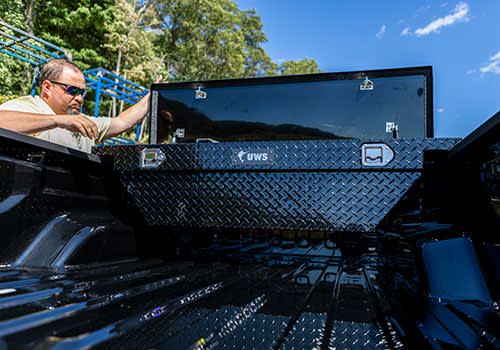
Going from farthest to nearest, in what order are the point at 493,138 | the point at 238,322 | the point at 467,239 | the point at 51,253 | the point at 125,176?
the point at 125,176
the point at 51,253
the point at 467,239
the point at 493,138
the point at 238,322

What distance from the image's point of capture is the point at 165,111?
224 centimetres

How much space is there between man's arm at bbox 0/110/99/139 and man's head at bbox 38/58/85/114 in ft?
1.78

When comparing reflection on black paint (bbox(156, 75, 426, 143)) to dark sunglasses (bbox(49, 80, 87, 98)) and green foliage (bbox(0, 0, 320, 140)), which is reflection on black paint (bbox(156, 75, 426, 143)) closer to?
dark sunglasses (bbox(49, 80, 87, 98))

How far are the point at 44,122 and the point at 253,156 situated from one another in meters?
1.18

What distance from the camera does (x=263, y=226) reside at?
5.66 feet

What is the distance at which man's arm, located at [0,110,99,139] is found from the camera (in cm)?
188

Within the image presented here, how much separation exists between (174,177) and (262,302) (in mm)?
853

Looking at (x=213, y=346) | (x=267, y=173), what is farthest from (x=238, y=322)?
(x=267, y=173)

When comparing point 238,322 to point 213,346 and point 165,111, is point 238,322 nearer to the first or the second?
point 213,346

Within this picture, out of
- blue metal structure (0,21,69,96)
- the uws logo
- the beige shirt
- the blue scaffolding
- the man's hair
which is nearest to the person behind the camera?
the uws logo

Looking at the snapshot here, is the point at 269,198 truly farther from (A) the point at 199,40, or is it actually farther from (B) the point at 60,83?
(A) the point at 199,40

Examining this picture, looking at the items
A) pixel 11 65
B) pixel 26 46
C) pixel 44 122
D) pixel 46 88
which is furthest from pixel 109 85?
pixel 44 122

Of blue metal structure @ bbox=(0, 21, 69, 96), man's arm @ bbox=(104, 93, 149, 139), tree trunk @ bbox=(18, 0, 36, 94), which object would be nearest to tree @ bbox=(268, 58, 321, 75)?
tree trunk @ bbox=(18, 0, 36, 94)

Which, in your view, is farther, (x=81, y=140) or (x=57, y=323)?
(x=81, y=140)
